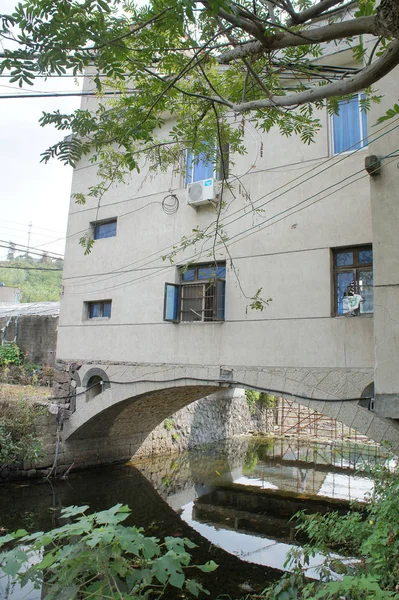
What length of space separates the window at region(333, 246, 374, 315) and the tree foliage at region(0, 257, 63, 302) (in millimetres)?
29810

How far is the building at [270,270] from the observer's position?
510cm

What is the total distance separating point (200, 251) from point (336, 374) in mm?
3260

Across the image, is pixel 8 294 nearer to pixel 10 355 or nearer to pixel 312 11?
pixel 10 355

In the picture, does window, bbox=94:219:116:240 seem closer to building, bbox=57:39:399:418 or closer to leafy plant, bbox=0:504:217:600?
building, bbox=57:39:399:418

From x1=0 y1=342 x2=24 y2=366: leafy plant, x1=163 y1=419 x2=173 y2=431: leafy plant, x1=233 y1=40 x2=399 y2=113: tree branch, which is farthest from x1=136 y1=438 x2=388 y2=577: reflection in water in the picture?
x1=0 y1=342 x2=24 y2=366: leafy plant

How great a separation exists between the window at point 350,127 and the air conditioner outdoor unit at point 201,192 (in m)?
2.13

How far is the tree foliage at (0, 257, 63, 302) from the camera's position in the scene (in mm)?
34031

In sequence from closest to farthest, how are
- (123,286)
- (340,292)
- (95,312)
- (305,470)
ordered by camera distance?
(340,292)
(123,286)
(95,312)
(305,470)

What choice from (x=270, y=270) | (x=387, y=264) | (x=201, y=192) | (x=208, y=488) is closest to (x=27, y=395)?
(x=208, y=488)

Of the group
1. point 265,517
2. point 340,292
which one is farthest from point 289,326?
point 265,517

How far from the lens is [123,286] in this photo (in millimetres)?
9055

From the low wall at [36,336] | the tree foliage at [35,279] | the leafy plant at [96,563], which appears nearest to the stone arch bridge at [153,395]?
the leafy plant at [96,563]

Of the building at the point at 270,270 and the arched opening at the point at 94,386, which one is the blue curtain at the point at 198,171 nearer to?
the building at the point at 270,270

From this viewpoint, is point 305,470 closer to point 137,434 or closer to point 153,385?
point 137,434
